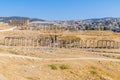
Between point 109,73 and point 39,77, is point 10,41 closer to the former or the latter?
point 109,73

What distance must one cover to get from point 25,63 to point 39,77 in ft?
24.3

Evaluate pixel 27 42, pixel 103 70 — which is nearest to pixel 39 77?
pixel 103 70

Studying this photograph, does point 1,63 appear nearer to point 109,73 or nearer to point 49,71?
point 49,71

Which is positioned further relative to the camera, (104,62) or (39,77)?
(104,62)

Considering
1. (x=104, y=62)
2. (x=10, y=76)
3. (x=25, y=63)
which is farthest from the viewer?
(x=104, y=62)

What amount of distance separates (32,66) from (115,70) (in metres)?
12.2

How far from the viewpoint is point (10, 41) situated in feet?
260

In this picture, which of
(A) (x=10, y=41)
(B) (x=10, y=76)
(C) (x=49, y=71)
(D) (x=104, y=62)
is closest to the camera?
(B) (x=10, y=76)

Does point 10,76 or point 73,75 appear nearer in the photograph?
point 10,76

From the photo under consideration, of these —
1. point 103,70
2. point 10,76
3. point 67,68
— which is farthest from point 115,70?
point 10,76

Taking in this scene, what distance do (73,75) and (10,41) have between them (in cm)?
3977

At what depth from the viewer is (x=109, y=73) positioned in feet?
152

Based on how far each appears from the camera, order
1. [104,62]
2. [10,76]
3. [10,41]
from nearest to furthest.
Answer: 1. [10,76]
2. [104,62]
3. [10,41]

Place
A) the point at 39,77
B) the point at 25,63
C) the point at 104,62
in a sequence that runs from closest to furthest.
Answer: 1. the point at 39,77
2. the point at 25,63
3. the point at 104,62
